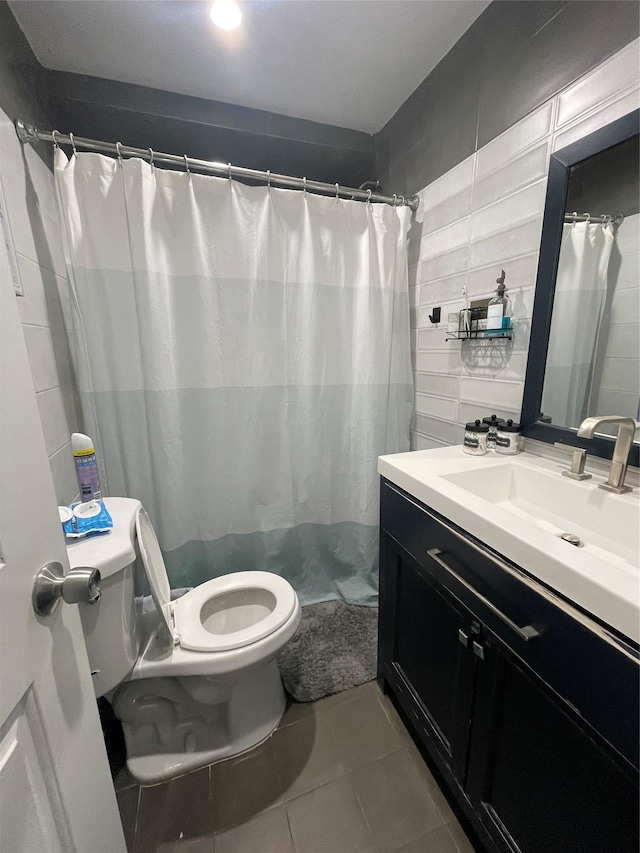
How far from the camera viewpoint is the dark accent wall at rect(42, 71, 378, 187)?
4.61ft

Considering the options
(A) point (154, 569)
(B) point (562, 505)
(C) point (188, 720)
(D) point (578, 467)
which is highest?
(D) point (578, 467)

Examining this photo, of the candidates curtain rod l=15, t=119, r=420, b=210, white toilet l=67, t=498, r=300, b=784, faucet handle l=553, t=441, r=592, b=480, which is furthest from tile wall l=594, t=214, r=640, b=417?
white toilet l=67, t=498, r=300, b=784

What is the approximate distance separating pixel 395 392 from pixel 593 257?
0.88 metres

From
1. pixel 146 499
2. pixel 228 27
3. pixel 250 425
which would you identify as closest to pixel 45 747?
pixel 146 499

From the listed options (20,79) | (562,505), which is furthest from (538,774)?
(20,79)

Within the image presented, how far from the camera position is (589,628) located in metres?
0.53

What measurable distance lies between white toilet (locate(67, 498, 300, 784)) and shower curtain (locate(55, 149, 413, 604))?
43 cm

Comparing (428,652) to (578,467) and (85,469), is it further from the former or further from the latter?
(85,469)

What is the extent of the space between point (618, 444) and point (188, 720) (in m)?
1.46

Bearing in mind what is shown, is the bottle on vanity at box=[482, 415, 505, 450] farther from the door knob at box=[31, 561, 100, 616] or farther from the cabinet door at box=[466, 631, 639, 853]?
the door knob at box=[31, 561, 100, 616]

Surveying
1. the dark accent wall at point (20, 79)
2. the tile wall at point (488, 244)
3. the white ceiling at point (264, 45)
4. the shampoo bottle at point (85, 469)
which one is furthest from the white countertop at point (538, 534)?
the dark accent wall at point (20, 79)

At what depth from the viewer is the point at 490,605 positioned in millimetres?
709

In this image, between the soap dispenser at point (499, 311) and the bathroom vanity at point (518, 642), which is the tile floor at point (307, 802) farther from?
the soap dispenser at point (499, 311)

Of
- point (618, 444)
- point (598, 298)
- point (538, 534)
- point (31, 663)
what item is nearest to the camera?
point (31, 663)
